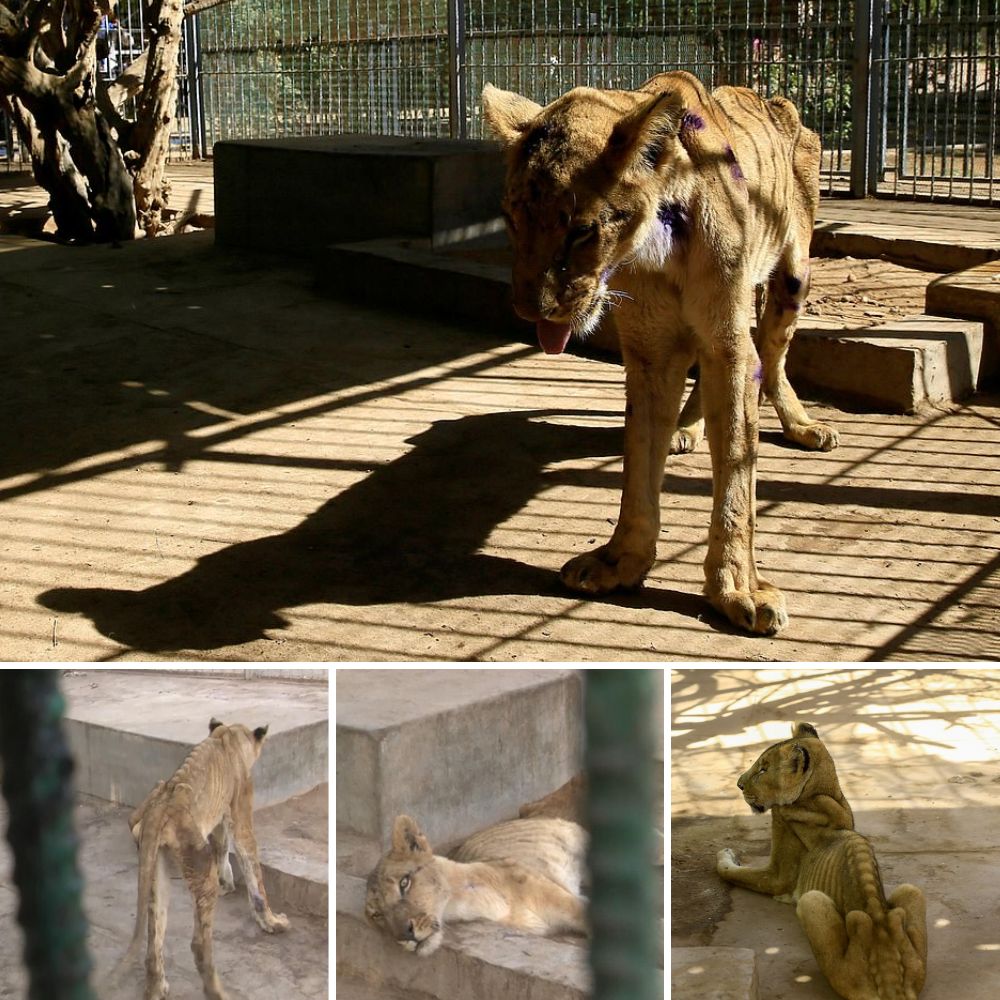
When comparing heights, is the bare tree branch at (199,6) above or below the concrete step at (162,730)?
above

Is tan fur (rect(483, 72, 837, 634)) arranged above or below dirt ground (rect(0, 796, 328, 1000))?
above

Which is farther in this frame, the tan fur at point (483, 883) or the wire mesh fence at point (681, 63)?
the wire mesh fence at point (681, 63)

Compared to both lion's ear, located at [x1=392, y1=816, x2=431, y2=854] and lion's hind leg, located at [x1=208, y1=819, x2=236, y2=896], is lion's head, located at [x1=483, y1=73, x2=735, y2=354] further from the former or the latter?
lion's hind leg, located at [x1=208, y1=819, x2=236, y2=896]

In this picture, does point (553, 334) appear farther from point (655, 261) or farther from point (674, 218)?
point (674, 218)

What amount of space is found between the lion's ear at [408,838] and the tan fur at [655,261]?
68.3 inches

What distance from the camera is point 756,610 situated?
4.10m

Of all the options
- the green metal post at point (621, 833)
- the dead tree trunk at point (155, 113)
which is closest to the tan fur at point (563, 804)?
the green metal post at point (621, 833)

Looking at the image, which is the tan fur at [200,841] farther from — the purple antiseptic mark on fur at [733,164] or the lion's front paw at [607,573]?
the purple antiseptic mark on fur at [733,164]

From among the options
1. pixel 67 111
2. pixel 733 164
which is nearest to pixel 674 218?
pixel 733 164

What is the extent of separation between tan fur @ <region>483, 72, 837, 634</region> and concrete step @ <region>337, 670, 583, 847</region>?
1.53 m

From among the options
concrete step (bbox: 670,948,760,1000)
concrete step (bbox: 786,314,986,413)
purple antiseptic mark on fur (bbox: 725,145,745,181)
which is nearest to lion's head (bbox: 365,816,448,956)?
concrete step (bbox: 670,948,760,1000)

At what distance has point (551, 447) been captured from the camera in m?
5.83

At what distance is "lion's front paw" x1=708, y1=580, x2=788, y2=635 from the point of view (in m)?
4.09

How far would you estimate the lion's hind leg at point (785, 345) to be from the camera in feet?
18.2
